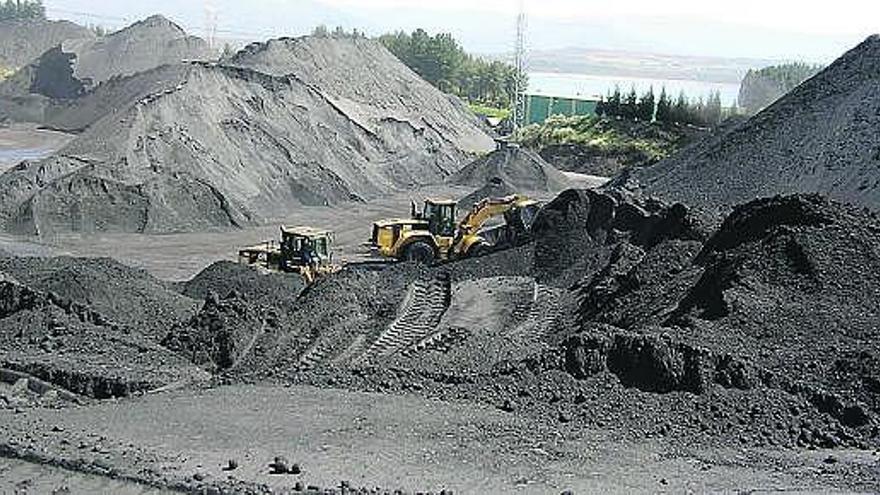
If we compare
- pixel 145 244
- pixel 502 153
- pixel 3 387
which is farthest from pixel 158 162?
pixel 3 387

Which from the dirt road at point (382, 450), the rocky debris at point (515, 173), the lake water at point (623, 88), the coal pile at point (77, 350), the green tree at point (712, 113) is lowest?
the coal pile at point (77, 350)

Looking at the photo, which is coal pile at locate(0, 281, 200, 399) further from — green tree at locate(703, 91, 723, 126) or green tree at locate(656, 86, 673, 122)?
green tree at locate(703, 91, 723, 126)

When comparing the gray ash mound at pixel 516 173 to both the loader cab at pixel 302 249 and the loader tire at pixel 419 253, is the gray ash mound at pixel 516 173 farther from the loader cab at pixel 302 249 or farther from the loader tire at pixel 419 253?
the loader cab at pixel 302 249

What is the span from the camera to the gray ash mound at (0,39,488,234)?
1170 inches

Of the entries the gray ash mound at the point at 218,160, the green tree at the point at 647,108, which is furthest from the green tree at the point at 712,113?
the gray ash mound at the point at 218,160

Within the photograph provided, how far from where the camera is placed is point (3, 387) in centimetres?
1387

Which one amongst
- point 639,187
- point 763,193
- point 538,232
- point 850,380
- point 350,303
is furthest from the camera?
point 639,187

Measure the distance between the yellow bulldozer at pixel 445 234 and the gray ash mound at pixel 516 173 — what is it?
12.2 metres

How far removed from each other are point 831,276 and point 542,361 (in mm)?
4317

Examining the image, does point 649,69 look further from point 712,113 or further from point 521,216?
point 521,216

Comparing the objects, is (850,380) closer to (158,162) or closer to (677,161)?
(677,161)

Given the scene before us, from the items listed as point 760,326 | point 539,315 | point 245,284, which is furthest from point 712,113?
point 760,326

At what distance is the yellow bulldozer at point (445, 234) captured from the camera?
78.7 feet

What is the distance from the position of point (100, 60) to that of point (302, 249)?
153ft
